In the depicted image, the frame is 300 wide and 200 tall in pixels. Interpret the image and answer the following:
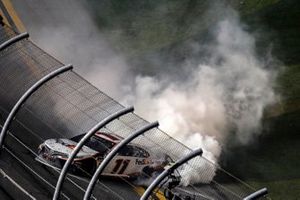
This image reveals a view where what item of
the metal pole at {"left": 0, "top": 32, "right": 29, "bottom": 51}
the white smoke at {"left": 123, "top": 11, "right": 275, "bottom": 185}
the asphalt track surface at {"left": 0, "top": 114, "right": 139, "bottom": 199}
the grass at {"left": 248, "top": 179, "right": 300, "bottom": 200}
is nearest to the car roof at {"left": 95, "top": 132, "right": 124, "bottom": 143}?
the asphalt track surface at {"left": 0, "top": 114, "right": 139, "bottom": 199}

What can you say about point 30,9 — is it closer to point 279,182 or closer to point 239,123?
point 239,123

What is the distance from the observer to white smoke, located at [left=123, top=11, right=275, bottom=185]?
2228 centimetres

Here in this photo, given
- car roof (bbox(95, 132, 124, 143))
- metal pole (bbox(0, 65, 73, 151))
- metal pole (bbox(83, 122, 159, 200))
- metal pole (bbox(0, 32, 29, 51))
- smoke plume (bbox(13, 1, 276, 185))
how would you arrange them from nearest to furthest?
metal pole (bbox(83, 122, 159, 200)) < metal pole (bbox(0, 65, 73, 151)) < car roof (bbox(95, 132, 124, 143)) < metal pole (bbox(0, 32, 29, 51)) < smoke plume (bbox(13, 1, 276, 185))

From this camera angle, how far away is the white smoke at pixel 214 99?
22281 millimetres

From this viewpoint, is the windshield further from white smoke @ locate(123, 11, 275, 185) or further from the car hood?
white smoke @ locate(123, 11, 275, 185)

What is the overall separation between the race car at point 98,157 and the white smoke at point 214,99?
2766mm

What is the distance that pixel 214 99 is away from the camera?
23359mm

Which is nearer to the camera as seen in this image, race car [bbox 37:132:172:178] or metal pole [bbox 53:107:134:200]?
metal pole [bbox 53:107:134:200]

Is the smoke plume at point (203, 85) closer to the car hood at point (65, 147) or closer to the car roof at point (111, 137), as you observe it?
the car roof at point (111, 137)

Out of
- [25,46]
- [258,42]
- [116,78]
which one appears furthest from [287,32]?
[25,46]

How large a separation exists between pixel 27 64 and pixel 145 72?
6.66 metres

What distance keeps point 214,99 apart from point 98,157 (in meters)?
5.82

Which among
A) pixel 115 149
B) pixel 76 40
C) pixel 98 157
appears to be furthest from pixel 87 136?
pixel 76 40

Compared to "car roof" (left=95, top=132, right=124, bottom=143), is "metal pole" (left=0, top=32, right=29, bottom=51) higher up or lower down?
higher up
